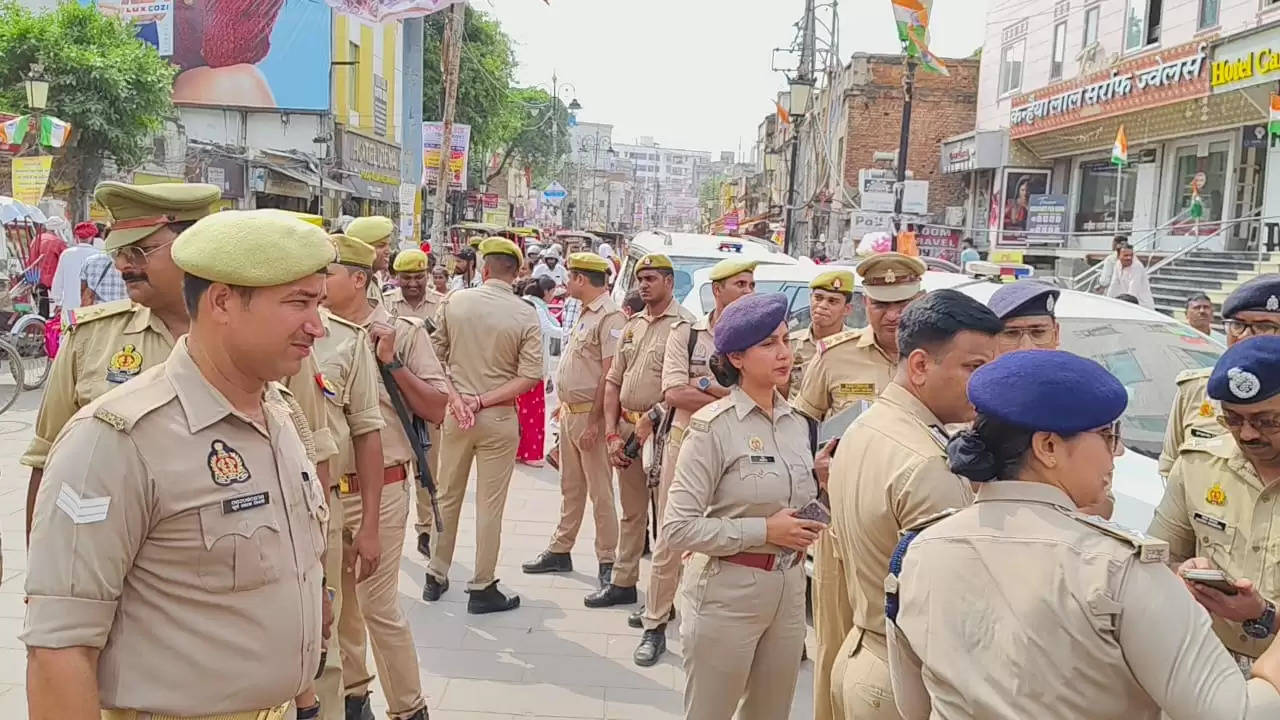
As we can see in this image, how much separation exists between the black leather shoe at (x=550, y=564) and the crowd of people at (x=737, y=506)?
5.31 ft

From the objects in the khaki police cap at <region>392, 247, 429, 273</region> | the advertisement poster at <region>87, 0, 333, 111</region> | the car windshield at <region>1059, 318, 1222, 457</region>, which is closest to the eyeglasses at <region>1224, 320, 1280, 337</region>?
the car windshield at <region>1059, 318, 1222, 457</region>

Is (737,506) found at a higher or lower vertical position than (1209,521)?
lower

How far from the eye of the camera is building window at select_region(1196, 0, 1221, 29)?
18.1m

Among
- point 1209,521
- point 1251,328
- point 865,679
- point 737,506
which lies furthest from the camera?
point 1251,328

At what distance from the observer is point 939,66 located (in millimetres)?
15570

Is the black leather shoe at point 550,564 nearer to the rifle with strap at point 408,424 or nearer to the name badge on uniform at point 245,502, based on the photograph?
the rifle with strap at point 408,424

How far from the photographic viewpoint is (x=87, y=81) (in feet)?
60.4

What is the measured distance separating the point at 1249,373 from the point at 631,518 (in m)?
3.93

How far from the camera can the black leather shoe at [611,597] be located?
5824 mm

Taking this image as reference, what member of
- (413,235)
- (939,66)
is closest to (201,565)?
(939,66)

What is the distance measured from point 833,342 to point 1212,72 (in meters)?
16.0

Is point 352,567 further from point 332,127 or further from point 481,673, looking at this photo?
point 332,127

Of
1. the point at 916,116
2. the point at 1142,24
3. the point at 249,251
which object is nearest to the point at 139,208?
the point at 249,251

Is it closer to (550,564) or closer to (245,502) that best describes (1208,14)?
(550,564)
